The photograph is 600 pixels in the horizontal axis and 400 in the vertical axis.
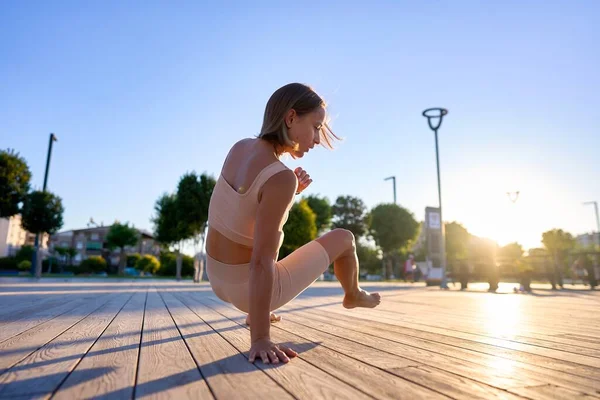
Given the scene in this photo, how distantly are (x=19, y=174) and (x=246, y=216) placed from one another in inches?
731

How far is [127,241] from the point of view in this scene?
1555 inches

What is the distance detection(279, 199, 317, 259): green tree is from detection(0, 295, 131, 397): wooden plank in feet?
71.8

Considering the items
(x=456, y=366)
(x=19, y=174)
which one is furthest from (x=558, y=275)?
(x=19, y=174)

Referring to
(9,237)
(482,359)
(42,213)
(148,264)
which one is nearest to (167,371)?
(482,359)

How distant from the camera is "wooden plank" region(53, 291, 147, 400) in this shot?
116cm

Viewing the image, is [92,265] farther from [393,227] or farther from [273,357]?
[273,357]

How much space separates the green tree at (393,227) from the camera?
38531 millimetres

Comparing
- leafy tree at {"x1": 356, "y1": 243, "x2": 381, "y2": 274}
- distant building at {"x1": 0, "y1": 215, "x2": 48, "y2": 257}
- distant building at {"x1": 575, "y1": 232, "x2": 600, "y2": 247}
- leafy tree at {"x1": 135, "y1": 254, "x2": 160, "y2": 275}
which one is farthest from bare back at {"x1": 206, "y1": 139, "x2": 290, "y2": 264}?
leafy tree at {"x1": 356, "y1": 243, "x2": 381, "y2": 274}

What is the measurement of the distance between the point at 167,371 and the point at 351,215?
41.7 meters

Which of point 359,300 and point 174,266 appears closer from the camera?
point 359,300

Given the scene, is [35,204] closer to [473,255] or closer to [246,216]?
[473,255]

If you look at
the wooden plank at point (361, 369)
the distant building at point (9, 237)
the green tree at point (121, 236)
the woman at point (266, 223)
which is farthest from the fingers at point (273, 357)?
the distant building at point (9, 237)

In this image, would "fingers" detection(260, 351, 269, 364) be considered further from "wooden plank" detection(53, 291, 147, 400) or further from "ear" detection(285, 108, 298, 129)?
"ear" detection(285, 108, 298, 129)

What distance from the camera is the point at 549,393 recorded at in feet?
3.90
